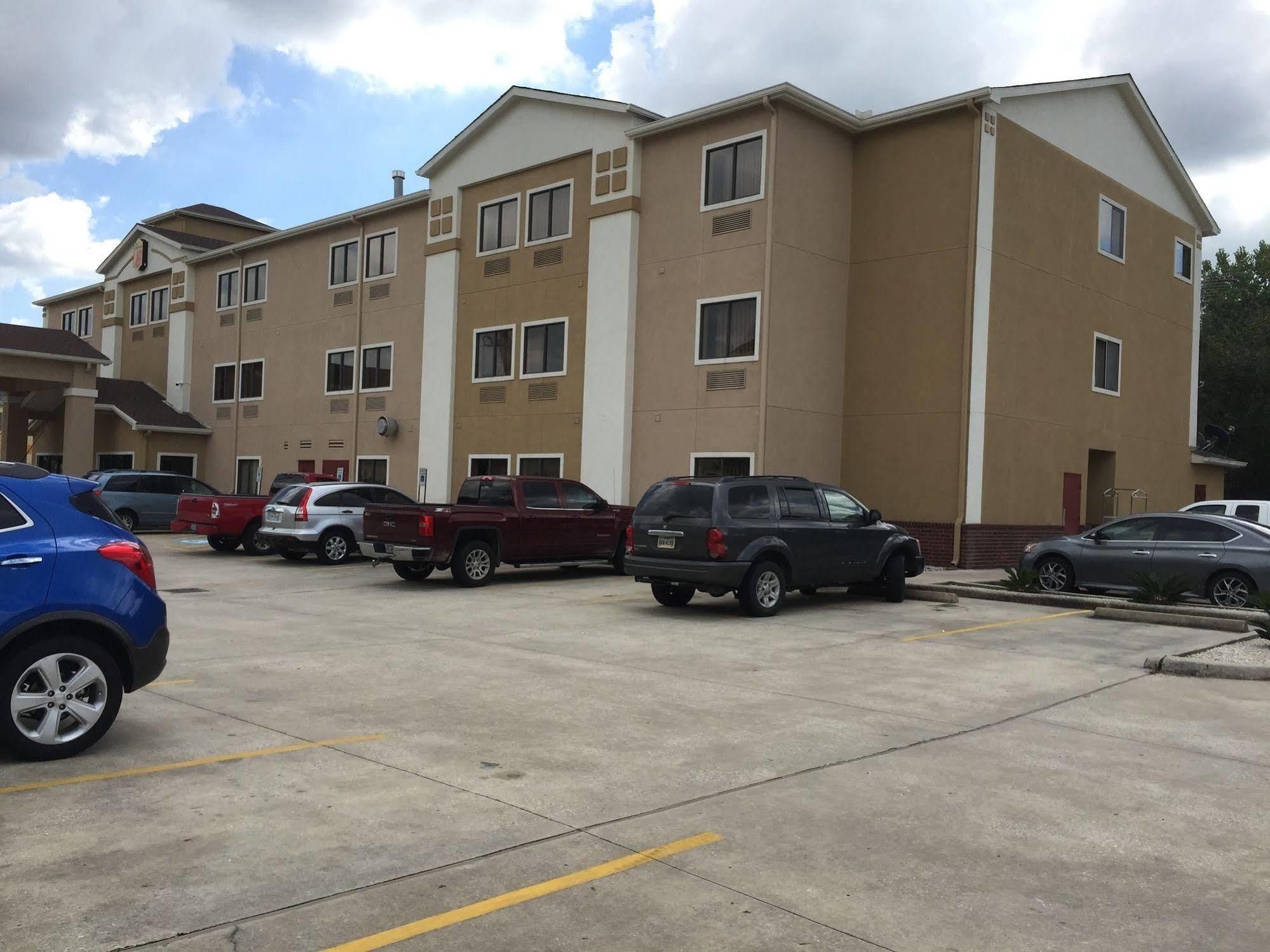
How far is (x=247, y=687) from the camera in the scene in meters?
8.66

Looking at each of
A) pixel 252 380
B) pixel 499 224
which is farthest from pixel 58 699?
pixel 252 380

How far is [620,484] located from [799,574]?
11.0 meters

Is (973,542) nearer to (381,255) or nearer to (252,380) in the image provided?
(381,255)

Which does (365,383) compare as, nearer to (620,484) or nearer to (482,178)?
(482,178)

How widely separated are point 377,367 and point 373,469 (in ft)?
10.3

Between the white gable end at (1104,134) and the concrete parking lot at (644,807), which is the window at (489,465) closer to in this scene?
the white gable end at (1104,134)

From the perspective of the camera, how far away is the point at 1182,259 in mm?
30844

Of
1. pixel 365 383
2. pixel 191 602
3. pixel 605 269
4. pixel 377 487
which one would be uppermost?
pixel 605 269

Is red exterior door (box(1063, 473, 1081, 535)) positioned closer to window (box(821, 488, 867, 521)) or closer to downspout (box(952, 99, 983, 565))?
downspout (box(952, 99, 983, 565))

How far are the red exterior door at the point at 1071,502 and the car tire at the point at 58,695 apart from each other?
76.1ft

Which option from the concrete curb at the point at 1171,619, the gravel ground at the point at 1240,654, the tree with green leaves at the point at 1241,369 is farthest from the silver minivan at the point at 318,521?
the tree with green leaves at the point at 1241,369

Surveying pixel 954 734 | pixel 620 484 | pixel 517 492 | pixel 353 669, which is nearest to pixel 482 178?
pixel 620 484

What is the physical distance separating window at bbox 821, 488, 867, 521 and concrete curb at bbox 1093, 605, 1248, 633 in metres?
3.48

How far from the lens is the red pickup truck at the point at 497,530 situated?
16.9 meters
